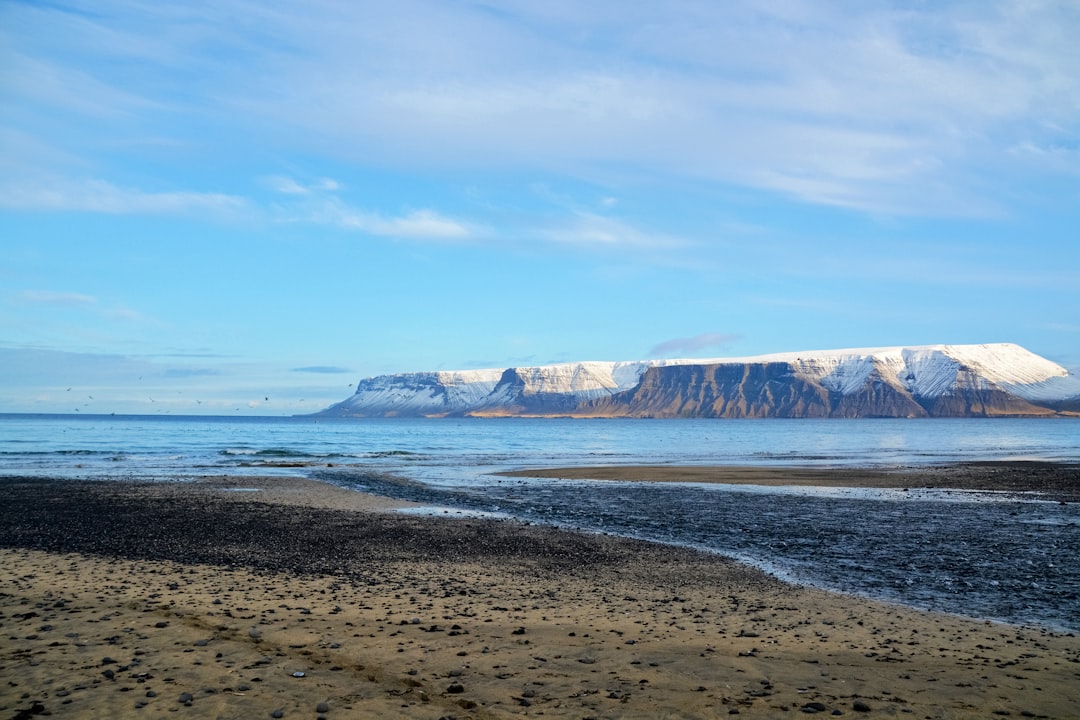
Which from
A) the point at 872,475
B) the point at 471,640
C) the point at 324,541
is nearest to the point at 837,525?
the point at 324,541

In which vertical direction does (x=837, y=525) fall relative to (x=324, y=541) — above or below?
below

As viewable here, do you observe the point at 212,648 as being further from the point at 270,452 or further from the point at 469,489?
the point at 270,452

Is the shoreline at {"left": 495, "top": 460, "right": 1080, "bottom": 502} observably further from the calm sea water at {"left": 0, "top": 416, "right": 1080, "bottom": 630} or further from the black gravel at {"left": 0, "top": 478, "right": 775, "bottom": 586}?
the black gravel at {"left": 0, "top": 478, "right": 775, "bottom": 586}

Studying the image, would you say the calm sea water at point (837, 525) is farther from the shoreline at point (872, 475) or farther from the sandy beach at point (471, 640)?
the shoreline at point (872, 475)

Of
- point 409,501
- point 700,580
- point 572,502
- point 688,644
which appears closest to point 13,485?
point 409,501

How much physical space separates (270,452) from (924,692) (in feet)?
240

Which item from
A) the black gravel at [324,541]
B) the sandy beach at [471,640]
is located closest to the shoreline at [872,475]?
the black gravel at [324,541]

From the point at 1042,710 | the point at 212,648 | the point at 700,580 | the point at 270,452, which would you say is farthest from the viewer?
the point at 270,452

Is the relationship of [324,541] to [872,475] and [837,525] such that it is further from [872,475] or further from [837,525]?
[872,475]

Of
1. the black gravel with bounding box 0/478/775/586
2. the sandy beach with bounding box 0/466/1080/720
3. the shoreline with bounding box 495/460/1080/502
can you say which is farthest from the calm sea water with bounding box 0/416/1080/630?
the shoreline with bounding box 495/460/1080/502

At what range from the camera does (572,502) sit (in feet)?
105

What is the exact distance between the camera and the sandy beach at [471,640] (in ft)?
27.0

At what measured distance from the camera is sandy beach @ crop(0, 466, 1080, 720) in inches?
324

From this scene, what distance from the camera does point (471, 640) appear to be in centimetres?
1062
